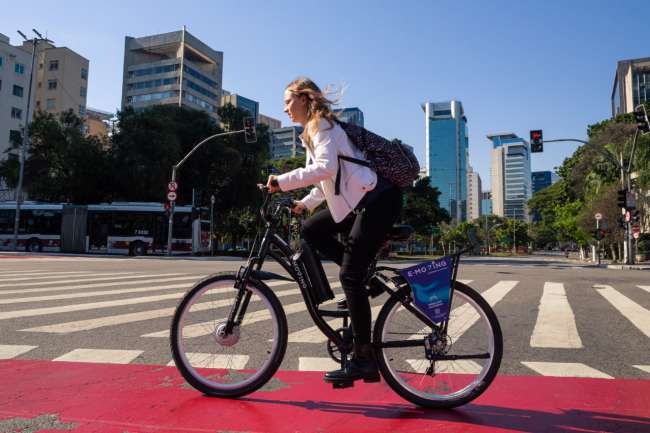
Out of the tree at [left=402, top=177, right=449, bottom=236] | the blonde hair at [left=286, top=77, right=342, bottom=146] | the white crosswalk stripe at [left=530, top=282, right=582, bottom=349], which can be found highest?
the tree at [left=402, top=177, right=449, bottom=236]

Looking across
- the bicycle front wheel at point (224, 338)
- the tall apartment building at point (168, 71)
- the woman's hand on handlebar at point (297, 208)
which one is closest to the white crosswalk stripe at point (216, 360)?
the bicycle front wheel at point (224, 338)

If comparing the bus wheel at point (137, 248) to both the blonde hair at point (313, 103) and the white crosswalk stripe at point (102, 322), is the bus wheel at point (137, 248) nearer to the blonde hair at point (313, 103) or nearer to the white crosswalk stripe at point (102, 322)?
the white crosswalk stripe at point (102, 322)

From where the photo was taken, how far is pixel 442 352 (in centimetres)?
277

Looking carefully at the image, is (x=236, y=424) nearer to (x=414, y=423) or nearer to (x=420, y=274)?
(x=414, y=423)

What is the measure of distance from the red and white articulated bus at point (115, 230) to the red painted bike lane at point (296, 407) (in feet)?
82.3

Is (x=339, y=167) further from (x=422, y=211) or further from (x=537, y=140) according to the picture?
(x=422, y=211)

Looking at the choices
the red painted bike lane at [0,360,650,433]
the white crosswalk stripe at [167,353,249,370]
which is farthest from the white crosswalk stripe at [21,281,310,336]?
the white crosswalk stripe at [167,353,249,370]

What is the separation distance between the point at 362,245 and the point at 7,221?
32205 mm

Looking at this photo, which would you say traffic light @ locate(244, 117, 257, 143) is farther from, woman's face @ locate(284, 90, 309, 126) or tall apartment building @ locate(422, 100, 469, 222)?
tall apartment building @ locate(422, 100, 469, 222)

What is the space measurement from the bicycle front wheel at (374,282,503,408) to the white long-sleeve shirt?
0.63 m

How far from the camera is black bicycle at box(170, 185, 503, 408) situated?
106 inches

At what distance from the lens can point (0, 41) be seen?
196 ft

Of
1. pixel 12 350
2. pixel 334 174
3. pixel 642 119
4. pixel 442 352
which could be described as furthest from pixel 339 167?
pixel 642 119

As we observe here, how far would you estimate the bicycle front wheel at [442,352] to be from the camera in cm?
269
